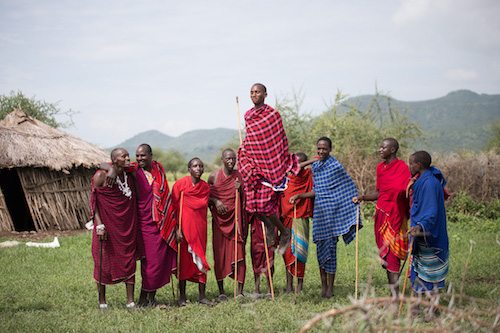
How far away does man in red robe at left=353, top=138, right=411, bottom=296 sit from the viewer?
677 cm

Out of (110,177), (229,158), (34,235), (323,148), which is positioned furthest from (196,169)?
(34,235)

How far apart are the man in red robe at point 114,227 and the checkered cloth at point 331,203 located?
2508 millimetres

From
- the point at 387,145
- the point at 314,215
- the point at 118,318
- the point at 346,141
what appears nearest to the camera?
the point at 118,318

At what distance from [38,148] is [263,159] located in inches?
391

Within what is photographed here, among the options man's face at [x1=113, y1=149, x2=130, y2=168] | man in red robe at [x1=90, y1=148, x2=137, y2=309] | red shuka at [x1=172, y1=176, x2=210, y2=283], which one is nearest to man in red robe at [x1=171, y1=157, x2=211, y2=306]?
red shuka at [x1=172, y1=176, x2=210, y2=283]

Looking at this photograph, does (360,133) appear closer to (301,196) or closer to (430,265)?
(301,196)

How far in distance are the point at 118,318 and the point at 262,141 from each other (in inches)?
107

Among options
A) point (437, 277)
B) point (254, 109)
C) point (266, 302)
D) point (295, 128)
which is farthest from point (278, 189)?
point (295, 128)

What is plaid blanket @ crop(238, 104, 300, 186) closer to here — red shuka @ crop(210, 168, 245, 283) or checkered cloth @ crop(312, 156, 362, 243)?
red shuka @ crop(210, 168, 245, 283)

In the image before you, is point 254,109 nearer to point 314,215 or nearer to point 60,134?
point 314,215

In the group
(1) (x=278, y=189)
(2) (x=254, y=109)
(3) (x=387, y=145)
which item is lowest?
(1) (x=278, y=189)

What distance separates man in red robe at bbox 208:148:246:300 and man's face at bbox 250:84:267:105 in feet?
3.44

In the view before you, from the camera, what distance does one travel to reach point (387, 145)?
22.5 feet

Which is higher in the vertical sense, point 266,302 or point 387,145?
point 387,145
